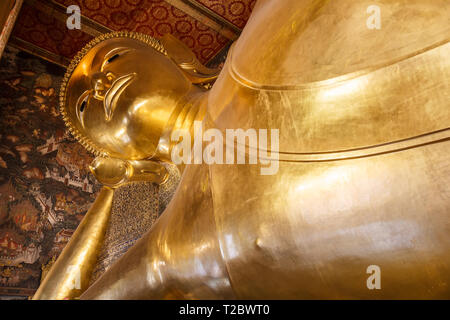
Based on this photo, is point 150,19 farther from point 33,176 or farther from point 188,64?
point 33,176

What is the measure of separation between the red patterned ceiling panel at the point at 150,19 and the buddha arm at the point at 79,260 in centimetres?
180

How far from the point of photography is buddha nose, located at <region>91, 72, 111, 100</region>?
4.06ft

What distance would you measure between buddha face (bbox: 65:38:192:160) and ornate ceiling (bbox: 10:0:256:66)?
4.83 feet

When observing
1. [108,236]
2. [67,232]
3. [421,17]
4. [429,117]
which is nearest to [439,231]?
[429,117]

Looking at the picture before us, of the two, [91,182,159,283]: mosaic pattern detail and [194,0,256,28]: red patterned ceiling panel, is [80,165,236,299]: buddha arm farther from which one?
[194,0,256,28]: red patterned ceiling panel

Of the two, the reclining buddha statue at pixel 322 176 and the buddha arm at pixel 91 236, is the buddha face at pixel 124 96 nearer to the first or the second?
the buddha arm at pixel 91 236

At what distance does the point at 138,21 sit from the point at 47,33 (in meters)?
0.81

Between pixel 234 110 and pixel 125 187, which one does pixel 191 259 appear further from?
pixel 125 187

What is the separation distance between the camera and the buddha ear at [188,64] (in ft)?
4.91

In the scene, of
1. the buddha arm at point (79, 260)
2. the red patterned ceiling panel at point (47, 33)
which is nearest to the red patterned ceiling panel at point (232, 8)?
the red patterned ceiling panel at point (47, 33)

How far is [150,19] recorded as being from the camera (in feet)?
9.21

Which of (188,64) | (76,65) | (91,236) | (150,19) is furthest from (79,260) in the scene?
(150,19)

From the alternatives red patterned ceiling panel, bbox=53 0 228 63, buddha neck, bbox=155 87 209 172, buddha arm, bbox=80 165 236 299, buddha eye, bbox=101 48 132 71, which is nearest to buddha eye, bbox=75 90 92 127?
buddha eye, bbox=101 48 132 71

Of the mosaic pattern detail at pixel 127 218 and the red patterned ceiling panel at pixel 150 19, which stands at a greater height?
the red patterned ceiling panel at pixel 150 19
